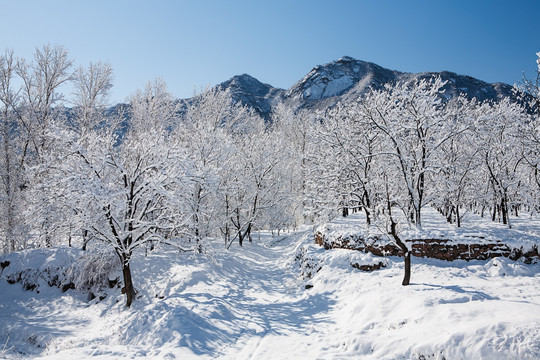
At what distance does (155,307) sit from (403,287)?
30.3 feet

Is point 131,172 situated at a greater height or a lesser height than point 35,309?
greater

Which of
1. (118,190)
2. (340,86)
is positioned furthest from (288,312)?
(340,86)

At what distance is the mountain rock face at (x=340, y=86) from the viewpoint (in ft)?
359

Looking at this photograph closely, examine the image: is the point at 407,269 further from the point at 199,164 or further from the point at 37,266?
the point at 37,266

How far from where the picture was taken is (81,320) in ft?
39.5

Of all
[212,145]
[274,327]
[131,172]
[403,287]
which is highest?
[212,145]

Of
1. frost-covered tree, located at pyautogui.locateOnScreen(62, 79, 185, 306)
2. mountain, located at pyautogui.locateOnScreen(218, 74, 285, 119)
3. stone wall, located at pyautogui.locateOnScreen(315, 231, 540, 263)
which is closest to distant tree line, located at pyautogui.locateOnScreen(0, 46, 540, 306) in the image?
frost-covered tree, located at pyautogui.locateOnScreen(62, 79, 185, 306)

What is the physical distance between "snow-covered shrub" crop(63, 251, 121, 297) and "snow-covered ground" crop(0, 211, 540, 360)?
51 centimetres

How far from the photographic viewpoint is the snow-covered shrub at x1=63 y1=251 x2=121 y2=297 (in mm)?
14125

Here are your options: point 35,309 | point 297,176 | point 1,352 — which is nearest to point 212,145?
point 35,309

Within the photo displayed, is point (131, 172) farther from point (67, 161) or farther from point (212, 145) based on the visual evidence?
point (212, 145)

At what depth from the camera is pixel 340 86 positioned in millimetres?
115812

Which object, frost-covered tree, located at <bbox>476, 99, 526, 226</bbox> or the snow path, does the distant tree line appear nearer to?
frost-covered tree, located at <bbox>476, 99, 526, 226</bbox>

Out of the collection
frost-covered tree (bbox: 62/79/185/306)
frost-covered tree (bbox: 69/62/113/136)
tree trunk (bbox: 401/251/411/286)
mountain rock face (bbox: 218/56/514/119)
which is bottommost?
tree trunk (bbox: 401/251/411/286)
